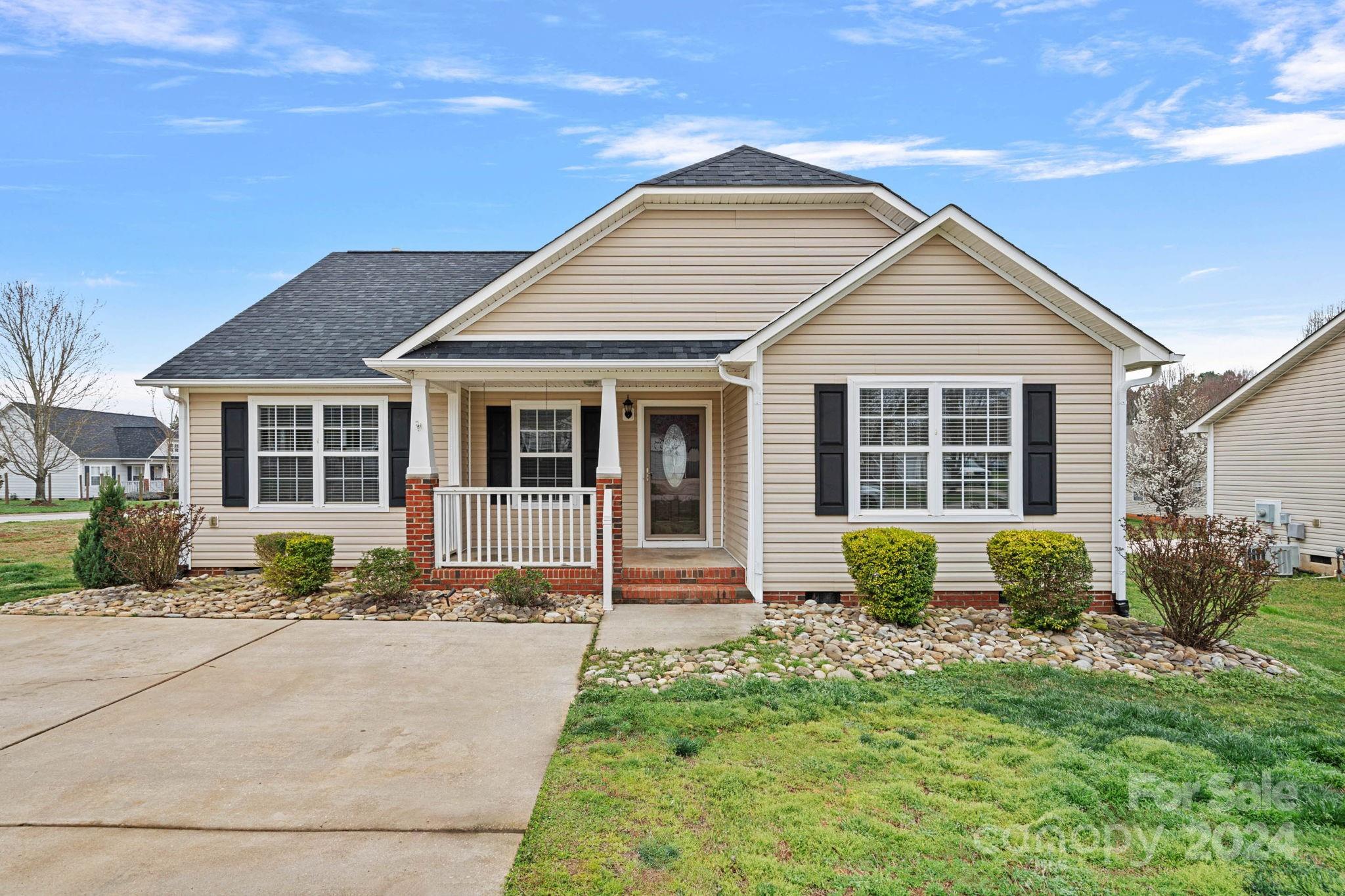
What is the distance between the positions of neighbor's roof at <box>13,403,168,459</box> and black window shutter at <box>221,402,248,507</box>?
37.2m

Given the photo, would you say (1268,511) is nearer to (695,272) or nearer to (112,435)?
(695,272)

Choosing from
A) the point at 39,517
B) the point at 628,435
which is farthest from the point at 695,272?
the point at 39,517

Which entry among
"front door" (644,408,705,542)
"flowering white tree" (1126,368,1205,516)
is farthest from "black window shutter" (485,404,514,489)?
"flowering white tree" (1126,368,1205,516)

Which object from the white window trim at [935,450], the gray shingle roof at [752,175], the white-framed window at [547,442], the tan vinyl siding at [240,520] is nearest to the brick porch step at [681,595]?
the white window trim at [935,450]

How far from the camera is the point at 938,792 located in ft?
11.4

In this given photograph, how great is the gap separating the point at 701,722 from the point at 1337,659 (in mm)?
6926

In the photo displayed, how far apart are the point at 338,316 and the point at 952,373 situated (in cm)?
963

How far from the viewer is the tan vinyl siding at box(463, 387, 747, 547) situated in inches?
400

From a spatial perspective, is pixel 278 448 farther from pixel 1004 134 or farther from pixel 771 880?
pixel 1004 134

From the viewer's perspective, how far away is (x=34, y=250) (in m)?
26.4

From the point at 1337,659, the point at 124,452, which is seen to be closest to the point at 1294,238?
the point at 1337,659

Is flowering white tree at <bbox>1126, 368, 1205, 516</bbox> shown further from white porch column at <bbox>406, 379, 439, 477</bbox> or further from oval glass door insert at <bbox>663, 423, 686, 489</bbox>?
white porch column at <bbox>406, 379, 439, 477</bbox>

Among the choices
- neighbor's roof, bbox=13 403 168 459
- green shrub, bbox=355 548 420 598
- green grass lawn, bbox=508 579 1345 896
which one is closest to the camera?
green grass lawn, bbox=508 579 1345 896

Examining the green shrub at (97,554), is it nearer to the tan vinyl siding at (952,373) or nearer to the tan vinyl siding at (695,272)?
the tan vinyl siding at (695,272)
